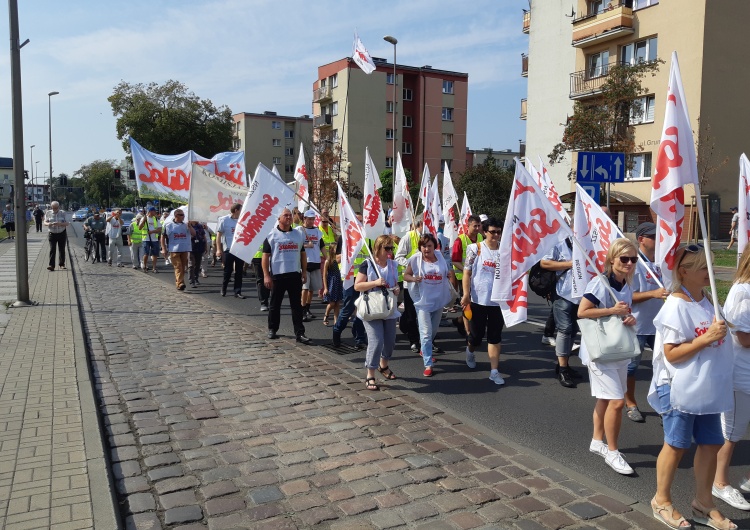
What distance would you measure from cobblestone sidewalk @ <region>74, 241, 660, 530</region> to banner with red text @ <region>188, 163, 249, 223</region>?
6028mm

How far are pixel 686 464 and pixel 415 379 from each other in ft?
10.0

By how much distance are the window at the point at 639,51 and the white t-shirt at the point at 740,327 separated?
32.8m

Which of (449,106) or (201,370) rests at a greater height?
(449,106)

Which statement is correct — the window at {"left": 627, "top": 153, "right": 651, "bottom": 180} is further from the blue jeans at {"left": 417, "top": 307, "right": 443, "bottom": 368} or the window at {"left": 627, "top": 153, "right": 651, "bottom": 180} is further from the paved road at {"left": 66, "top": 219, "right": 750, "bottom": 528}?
the blue jeans at {"left": 417, "top": 307, "right": 443, "bottom": 368}

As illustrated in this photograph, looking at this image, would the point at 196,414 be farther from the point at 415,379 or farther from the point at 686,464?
the point at 686,464

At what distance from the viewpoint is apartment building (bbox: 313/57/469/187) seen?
59.1 metres

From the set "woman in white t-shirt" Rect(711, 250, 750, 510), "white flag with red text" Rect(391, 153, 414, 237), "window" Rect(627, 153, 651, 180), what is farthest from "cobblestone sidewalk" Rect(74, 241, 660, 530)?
"window" Rect(627, 153, 651, 180)

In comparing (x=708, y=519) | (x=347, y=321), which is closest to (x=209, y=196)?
(x=347, y=321)

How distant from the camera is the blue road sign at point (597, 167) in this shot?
34.5ft

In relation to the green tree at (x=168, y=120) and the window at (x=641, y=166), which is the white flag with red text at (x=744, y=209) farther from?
the green tree at (x=168, y=120)

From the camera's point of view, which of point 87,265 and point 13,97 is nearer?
point 13,97

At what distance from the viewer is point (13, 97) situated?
1127 centimetres

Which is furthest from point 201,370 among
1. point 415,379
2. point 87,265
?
point 87,265

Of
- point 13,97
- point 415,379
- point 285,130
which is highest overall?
point 285,130
